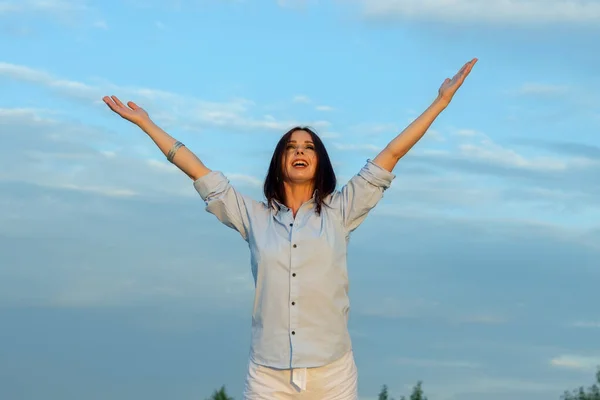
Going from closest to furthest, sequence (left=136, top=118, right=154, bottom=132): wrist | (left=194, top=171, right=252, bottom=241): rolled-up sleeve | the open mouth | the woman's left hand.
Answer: the open mouth < (left=194, top=171, right=252, bottom=241): rolled-up sleeve < the woman's left hand < (left=136, top=118, right=154, bottom=132): wrist

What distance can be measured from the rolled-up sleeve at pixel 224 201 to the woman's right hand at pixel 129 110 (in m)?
0.66

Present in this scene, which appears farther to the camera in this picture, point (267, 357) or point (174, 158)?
A: point (174, 158)

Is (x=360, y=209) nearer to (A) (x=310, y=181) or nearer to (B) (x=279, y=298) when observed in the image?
(A) (x=310, y=181)

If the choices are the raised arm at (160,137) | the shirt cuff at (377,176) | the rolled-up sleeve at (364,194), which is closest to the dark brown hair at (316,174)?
the rolled-up sleeve at (364,194)

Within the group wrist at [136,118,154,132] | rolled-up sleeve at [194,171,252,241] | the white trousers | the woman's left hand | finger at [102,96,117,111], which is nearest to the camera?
the white trousers

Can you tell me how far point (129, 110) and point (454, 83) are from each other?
2.23 metres

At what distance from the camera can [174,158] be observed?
641 centimetres

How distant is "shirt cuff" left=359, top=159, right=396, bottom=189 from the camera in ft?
20.5

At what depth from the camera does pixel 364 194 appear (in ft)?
20.5

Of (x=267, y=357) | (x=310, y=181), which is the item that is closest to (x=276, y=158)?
(x=310, y=181)

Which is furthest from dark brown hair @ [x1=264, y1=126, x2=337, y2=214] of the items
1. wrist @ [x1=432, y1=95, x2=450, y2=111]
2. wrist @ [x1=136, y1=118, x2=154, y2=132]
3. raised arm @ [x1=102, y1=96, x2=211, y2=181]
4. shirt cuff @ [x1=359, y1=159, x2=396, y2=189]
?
wrist @ [x1=136, y1=118, x2=154, y2=132]

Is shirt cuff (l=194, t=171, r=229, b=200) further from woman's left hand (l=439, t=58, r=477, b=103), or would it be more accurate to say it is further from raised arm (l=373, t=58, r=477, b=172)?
woman's left hand (l=439, t=58, r=477, b=103)

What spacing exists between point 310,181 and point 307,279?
72cm

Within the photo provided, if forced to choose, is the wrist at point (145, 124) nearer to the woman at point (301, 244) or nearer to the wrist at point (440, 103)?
the woman at point (301, 244)
